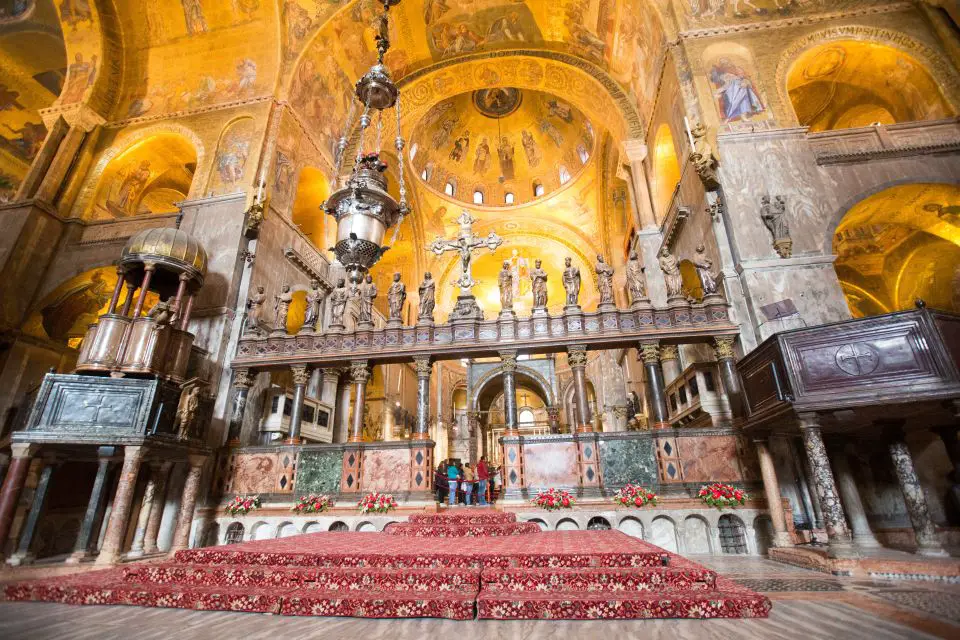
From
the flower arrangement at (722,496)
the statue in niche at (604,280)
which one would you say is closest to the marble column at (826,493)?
the flower arrangement at (722,496)

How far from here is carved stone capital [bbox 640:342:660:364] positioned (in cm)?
972

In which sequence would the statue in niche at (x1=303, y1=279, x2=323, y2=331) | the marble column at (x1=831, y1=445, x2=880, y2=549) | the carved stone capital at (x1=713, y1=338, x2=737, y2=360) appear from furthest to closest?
1. the statue in niche at (x1=303, y1=279, x2=323, y2=331)
2. the carved stone capital at (x1=713, y1=338, x2=737, y2=360)
3. the marble column at (x1=831, y1=445, x2=880, y2=549)

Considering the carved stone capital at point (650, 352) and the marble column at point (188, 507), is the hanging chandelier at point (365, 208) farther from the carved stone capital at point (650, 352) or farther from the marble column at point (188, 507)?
the carved stone capital at point (650, 352)

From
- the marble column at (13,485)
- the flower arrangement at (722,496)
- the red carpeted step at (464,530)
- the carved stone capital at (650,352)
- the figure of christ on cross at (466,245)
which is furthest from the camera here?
the figure of christ on cross at (466,245)

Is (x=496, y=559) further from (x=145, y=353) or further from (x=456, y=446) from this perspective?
(x=456, y=446)

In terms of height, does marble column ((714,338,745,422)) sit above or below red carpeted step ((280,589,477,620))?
above

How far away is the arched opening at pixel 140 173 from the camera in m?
14.2

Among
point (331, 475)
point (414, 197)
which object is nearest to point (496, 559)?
point (331, 475)

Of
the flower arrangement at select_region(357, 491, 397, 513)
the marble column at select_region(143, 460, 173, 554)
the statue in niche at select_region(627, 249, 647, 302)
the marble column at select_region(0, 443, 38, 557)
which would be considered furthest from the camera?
the statue in niche at select_region(627, 249, 647, 302)

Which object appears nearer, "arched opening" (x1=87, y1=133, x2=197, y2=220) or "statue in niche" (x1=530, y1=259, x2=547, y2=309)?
"statue in niche" (x1=530, y1=259, x2=547, y2=309)

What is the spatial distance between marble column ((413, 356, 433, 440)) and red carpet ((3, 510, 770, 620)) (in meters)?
4.86

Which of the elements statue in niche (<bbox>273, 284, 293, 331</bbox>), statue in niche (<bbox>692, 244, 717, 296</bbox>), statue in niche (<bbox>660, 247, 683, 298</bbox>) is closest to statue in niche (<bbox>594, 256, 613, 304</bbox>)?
statue in niche (<bbox>660, 247, 683, 298</bbox>)

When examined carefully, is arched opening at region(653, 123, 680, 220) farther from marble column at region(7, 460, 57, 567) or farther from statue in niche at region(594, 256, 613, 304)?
marble column at region(7, 460, 57, 567)

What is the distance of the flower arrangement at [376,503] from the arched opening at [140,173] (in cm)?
1115
